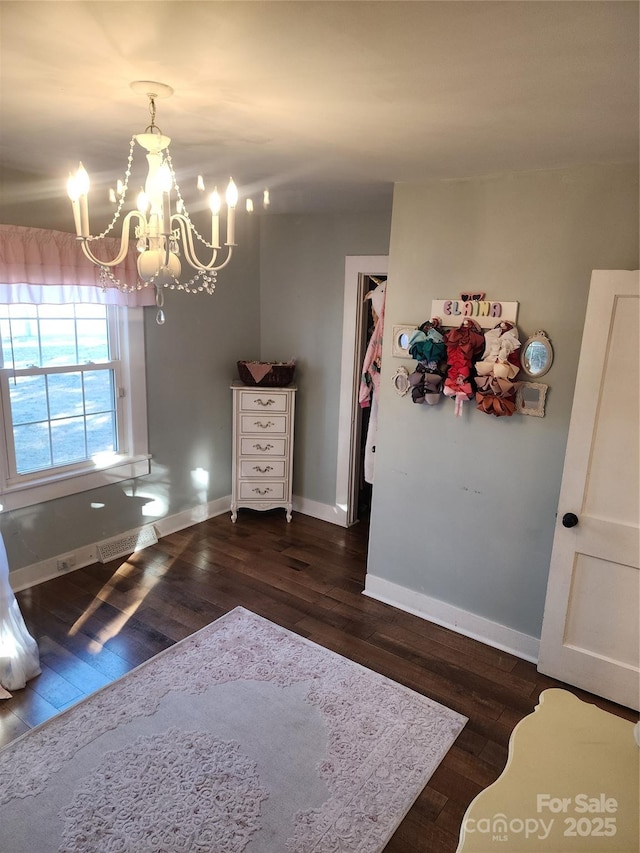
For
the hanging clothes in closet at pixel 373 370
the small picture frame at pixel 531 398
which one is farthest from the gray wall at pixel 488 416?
the hanging clothes in closet at pixel 373 370

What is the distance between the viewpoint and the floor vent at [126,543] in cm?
371

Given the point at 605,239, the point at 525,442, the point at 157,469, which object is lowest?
the point at 157,469

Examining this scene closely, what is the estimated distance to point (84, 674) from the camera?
8.68 ft

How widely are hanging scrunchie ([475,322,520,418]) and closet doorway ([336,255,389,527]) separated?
1.46 metres

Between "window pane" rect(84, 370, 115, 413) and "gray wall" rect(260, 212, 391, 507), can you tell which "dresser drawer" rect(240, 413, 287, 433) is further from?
"window pane" rect(84, 370, 115, 413)

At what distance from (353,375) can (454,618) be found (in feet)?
6.30

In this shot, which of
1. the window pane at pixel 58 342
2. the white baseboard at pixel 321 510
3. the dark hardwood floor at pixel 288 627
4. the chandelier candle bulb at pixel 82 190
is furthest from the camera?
the white baseboard at pixel 321 510

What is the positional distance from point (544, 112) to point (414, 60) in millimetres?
599

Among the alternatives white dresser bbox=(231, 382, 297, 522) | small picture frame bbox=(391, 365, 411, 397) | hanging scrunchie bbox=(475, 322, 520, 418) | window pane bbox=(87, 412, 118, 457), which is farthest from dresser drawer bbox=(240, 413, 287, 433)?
hanging scrunchie bbox=(475, 322, 520, 418)

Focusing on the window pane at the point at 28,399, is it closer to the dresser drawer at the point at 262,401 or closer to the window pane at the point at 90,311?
the window pane at the point at 90,311

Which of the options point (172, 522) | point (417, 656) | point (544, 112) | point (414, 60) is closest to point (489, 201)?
point (544, 112)

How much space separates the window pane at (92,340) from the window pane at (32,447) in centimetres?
50

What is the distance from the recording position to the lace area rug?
6.20 feet

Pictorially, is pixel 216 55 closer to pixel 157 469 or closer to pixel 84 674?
pixel 84 674
